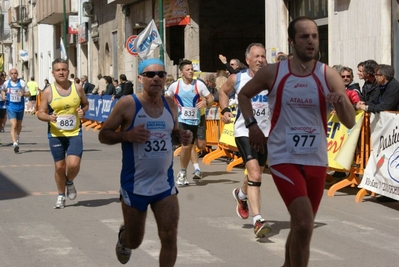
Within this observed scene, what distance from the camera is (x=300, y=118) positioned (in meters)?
6.25

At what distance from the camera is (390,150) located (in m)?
11.3

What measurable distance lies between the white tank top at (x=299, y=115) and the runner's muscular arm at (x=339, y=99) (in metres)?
0.05

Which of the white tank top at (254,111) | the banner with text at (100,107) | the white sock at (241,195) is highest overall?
the white tank top at (254,111)

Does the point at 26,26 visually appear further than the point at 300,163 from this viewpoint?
Yes

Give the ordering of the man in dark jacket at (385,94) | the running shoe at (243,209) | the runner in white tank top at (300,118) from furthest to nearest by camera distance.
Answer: the man in dark jacket at (385,94) → the running shoe at (243,209) → the runner in white tank top at (300,118)

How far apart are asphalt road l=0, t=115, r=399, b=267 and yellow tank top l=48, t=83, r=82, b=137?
3.22 ft

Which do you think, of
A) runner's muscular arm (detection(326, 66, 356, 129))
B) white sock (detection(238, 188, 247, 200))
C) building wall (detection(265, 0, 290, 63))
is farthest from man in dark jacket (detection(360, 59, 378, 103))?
building wall (detection(265, 0, 290, 63))

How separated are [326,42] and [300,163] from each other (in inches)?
576

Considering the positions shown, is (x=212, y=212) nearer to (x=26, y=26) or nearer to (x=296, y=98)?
(x=296, y=98)

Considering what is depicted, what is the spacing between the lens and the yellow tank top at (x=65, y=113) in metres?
10.9

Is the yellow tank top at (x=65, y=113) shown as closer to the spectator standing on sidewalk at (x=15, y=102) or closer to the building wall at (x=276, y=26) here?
the spectator standing on sidewalk at (x=15, y=102)

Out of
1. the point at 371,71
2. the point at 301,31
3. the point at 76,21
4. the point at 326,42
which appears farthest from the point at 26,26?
the point at 301,31

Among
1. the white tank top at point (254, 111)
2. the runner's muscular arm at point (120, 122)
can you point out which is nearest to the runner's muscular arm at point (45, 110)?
the white tank top at point (254, 111)

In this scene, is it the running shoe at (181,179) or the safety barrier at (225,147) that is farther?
the safety barrier at (225,147)
